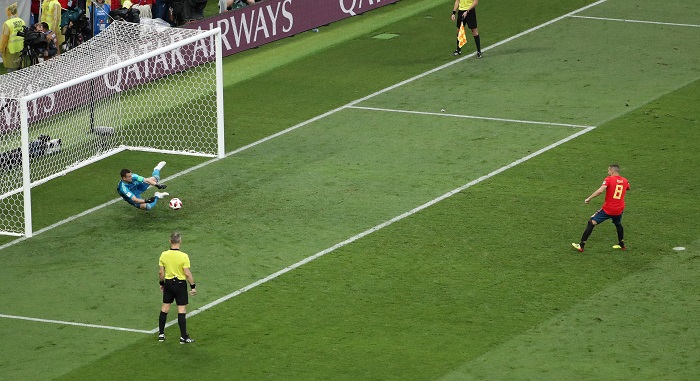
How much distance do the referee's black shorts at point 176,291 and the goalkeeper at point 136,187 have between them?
5.67 metres

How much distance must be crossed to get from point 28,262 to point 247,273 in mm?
3764

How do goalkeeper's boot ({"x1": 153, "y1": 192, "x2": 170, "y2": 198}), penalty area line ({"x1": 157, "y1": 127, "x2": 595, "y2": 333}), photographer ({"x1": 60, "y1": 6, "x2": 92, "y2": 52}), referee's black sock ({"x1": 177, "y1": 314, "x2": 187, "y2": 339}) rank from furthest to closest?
1. photographer ({"x1": 60, "y1": 6, "x2": 92, "y2": 52})
2. goalkeeper's boot ({"x1": 153, "y1": 192, "x2": 170, "y2": 198})
3. penalty area line ({"x1": 157, "y1": 127, "x2": 595, "y2": 333})
4. referee's black sock ({"x1": 177, "y1": 314, "x2": 187, "y2": 339})

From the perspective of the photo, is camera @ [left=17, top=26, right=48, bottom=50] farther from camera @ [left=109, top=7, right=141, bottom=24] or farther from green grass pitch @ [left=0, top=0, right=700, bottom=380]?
green grass pitch @ [left=0, top=0, right=700, bottom=380]

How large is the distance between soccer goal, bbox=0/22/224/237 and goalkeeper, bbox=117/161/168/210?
65.1 inches

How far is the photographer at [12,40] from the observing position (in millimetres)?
32906

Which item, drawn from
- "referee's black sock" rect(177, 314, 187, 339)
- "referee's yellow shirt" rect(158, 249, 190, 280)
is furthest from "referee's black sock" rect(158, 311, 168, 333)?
"referee's yellow shirt" rect(158, 249, 190, 280)

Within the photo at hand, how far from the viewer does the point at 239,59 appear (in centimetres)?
3509

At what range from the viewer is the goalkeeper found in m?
24.8

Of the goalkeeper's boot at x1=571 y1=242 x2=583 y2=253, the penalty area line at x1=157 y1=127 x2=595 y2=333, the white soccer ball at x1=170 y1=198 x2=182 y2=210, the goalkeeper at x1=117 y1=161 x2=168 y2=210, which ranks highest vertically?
the goalkeeper at x1=117 y1=161 x2=168 y2=210

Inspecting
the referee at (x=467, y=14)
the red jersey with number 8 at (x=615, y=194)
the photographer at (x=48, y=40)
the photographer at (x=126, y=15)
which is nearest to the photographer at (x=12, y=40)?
the photographer at (x=48, y=40)

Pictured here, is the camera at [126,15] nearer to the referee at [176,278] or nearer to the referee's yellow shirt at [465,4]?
the referee's yellow shirt at [465,4]

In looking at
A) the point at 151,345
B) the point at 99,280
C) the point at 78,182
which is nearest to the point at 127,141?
the point at 78,182

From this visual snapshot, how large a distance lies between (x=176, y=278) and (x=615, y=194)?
7303 mm

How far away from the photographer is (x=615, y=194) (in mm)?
22203
